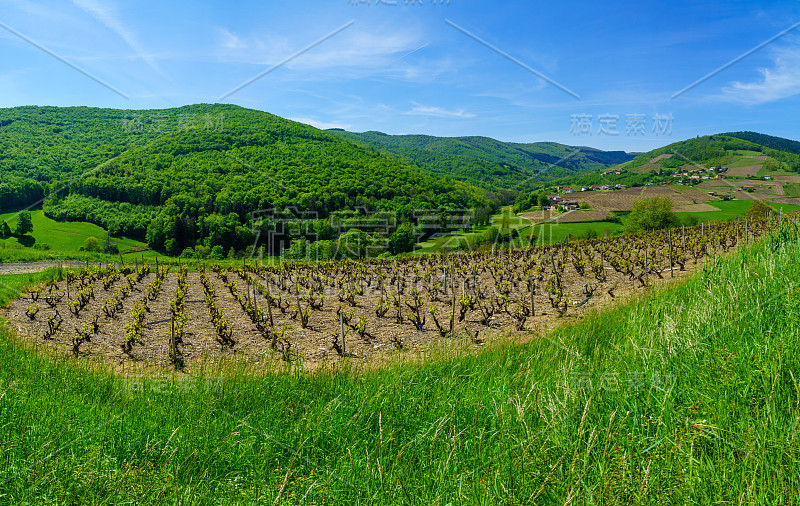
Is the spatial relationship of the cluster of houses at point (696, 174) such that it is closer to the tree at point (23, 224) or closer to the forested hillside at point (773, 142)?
the forested hillside at point (773, 142)


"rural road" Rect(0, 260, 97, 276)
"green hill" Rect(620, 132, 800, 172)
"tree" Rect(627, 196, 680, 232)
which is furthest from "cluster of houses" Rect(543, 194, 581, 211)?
"rural road" Rect(0, 260, 97, 276)

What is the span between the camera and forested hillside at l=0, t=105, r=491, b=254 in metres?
38.5

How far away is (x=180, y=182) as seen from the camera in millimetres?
58844

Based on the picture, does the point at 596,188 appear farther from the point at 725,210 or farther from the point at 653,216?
the point at 653,216

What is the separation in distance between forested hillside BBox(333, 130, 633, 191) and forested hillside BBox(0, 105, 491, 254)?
25.2 meters

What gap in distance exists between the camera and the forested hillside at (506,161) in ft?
310

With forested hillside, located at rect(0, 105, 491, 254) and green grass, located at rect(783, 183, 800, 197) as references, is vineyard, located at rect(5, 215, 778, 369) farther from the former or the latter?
green grass, located at rect(783, 183, 800, 197)

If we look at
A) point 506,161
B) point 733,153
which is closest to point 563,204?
point 733,153

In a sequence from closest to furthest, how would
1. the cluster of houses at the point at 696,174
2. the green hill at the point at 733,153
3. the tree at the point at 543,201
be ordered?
the tree at the point at 543,201, the green hill at the point at 733,153, the cluster of houses at the point at 696,174

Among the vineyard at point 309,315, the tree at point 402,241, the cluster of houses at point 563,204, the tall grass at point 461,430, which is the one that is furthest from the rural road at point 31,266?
the cluster of houses at point 563,204

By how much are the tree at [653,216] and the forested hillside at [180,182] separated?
Answer: 2924cm

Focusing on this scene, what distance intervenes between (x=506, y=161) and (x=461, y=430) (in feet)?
493

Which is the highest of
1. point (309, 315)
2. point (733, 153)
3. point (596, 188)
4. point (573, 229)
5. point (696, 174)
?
point (733, 153)

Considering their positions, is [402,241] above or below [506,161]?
below
